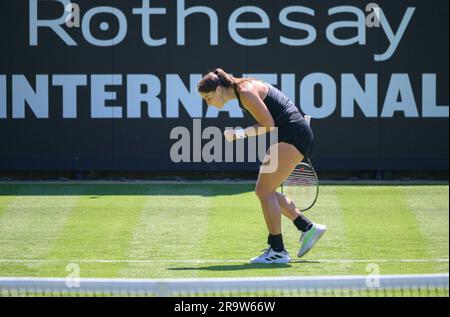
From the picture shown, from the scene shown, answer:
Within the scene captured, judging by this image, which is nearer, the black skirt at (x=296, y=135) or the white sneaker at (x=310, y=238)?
the black skirt at (x=296, y=135)

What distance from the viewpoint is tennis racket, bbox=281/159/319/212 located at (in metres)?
8.20

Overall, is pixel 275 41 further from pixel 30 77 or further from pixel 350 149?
pixel 30 77

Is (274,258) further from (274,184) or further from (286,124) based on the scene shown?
(286,124)

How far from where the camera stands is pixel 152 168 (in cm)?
1255

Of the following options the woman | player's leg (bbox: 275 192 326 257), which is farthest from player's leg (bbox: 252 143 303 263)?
player's leg (bbox: 275 192 326 257)

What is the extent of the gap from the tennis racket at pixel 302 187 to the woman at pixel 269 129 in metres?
0.64

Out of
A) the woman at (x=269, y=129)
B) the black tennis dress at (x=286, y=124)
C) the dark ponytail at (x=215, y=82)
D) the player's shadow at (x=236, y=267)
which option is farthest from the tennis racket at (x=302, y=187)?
the dark ponytail at (x=215, y=82)

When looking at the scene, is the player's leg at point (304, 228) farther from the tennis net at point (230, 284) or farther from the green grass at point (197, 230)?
the tennis net at point (230, 284)

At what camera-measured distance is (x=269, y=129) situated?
7164mm

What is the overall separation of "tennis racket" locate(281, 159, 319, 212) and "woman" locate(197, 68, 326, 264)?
64 cm

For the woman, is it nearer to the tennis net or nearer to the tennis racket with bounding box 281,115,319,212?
the tennis racket with bounding box 281,115,319,212

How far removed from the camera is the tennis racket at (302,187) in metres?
8.20
